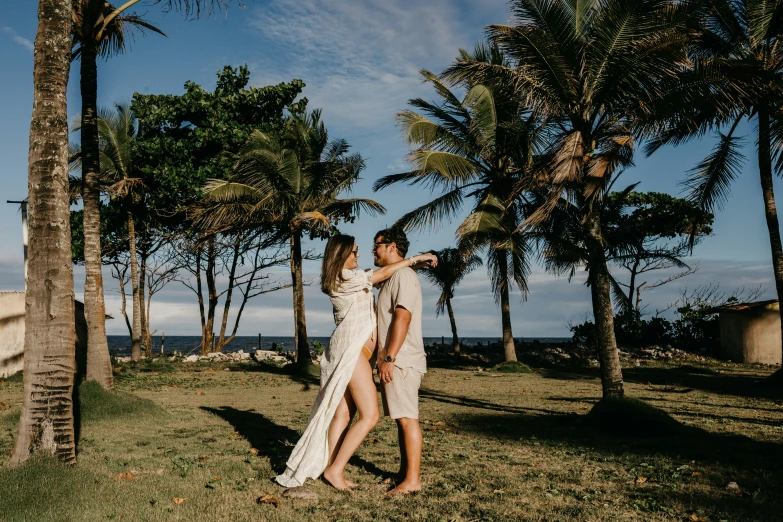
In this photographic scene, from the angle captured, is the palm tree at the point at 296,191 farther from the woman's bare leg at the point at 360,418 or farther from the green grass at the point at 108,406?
the woman's bare leg at the point at 360,418

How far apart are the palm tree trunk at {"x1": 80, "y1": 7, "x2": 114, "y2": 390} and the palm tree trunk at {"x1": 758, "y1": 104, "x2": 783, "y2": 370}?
14770 mm

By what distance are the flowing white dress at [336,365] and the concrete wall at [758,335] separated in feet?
70.9

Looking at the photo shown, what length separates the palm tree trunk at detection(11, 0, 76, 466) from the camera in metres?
5.68

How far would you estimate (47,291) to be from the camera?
5.71m

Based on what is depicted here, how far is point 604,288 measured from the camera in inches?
380

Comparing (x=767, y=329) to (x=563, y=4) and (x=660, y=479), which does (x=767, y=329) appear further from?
(x=660, y=479)

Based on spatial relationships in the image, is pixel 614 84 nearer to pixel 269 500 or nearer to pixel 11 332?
pixel 269 500

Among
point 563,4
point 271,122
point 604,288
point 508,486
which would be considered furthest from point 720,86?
point 271,122

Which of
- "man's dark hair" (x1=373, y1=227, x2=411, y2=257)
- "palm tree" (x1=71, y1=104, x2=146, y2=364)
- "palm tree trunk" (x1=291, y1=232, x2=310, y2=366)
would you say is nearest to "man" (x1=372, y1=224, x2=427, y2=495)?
"man's dark hair" (x1=373, y1=227, x2=411, y2=257)

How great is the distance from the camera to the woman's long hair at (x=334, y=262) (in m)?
5.32

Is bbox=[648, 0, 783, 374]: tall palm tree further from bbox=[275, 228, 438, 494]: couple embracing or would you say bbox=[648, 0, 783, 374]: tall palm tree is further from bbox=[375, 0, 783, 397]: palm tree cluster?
bbox=[275, 228, 438, 494]: couple embracing

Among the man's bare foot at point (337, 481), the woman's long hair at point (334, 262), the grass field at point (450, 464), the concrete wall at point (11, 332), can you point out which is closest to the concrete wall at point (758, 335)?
the grass field at point (450, 464)

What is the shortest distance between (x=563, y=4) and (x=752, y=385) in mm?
10441

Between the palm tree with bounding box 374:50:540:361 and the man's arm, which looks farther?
the palm tree with bounding box 374:50:540:361
